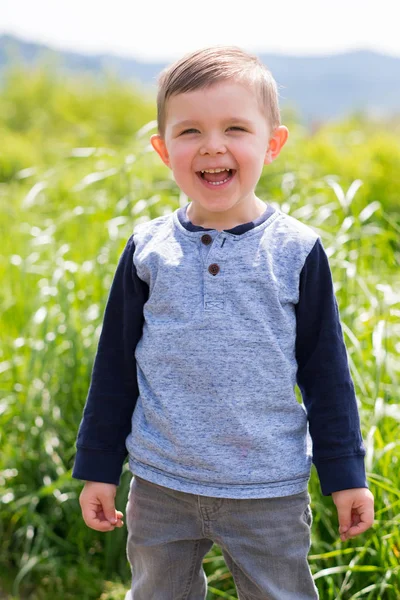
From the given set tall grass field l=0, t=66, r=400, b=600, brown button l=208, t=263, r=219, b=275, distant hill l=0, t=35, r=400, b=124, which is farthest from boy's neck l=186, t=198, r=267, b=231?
distant hill l=0, t=35, r=400, b=124

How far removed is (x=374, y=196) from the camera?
20.1ft

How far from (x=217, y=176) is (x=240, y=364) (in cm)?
37

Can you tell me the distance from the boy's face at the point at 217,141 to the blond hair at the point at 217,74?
16 millimetres

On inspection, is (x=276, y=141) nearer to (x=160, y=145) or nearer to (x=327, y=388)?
(x=160, y=145)

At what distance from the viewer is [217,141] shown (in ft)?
5.21

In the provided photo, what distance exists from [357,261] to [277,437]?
1499mm

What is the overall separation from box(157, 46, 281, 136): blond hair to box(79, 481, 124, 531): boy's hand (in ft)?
2.53

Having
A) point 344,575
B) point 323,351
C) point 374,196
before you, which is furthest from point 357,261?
point 374,196

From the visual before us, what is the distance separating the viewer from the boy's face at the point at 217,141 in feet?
5.24

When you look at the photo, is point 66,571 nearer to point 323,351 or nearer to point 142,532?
point 142,532

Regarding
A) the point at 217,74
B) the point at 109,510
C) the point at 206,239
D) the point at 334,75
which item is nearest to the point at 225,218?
the point at 206,239

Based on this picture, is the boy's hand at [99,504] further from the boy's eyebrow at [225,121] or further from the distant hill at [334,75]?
the distant hill at [334,75]

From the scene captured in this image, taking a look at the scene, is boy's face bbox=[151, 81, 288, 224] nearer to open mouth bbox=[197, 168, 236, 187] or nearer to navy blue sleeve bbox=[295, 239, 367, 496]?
open mouth bbox=[197, 168, 236, 187]

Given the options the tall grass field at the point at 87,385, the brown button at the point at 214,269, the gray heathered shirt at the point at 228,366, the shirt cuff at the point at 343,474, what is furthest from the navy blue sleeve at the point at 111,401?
the tall grass field at the point at 87,385
